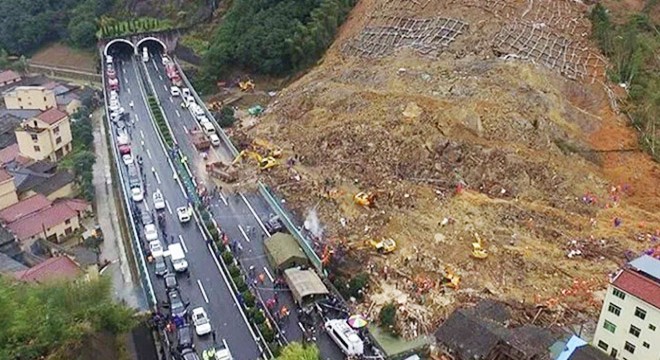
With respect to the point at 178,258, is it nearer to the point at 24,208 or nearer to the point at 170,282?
the point at 170,282

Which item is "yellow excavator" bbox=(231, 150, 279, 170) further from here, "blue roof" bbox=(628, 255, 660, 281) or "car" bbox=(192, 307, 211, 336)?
"blue roof" bbox=(628, 255, 660, 281)

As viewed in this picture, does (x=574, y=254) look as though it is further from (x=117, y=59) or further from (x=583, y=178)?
(x=117, y=59)

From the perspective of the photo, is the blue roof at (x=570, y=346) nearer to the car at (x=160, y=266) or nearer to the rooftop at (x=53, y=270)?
the car at (x=160, y=266)

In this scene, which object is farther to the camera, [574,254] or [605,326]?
[574,254]

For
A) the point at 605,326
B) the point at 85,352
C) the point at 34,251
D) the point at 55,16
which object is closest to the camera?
the point at 85,352

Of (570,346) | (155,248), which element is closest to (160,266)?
(155,248)

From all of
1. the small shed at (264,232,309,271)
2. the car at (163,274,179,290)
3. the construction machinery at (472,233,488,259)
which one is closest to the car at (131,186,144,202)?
the car at (163,274,179,290)

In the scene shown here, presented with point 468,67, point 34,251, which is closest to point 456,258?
point 468,67

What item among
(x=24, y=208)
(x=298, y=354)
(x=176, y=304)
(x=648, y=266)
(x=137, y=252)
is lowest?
→ (x=24, y=208)
